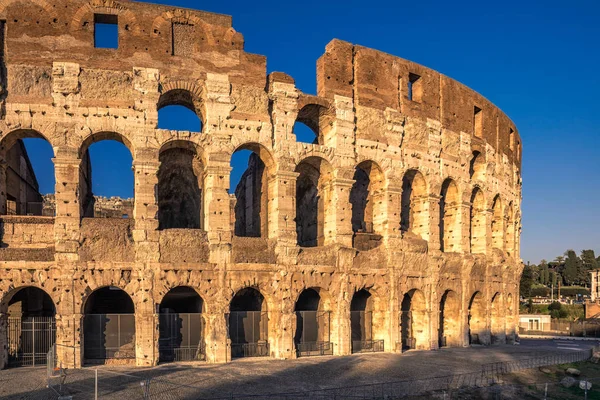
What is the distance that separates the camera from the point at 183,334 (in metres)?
17.0

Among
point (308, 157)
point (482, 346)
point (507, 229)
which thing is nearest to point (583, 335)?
point (507, 229)

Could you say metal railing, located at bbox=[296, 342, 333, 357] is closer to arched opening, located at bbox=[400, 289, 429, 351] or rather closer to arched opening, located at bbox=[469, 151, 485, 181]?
arched opening, located at bbox=[400, 289, 429, 351]

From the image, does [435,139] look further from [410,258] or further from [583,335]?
[583,335]

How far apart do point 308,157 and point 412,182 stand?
527 centimetres

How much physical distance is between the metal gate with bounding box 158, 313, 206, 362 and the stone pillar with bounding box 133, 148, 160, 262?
7.31ft

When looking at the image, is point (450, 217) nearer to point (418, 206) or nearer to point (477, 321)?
point (418, 206)

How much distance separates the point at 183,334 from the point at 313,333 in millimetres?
4265

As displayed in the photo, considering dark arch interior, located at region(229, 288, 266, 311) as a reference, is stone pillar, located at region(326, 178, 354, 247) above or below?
above

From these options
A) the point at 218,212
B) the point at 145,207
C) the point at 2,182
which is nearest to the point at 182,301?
the point at 218,212

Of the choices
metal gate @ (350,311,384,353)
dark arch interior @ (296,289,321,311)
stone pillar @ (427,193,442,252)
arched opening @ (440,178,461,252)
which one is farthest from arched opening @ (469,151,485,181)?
dark arch interior @ (296,289,321,311)

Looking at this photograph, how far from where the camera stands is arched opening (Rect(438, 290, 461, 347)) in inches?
887

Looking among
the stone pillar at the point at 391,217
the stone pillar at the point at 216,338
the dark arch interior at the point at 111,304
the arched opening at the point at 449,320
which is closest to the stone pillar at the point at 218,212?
the stone pillar at the point at 216,338

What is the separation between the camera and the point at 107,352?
52.3ft

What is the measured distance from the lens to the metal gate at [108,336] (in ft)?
52.2
